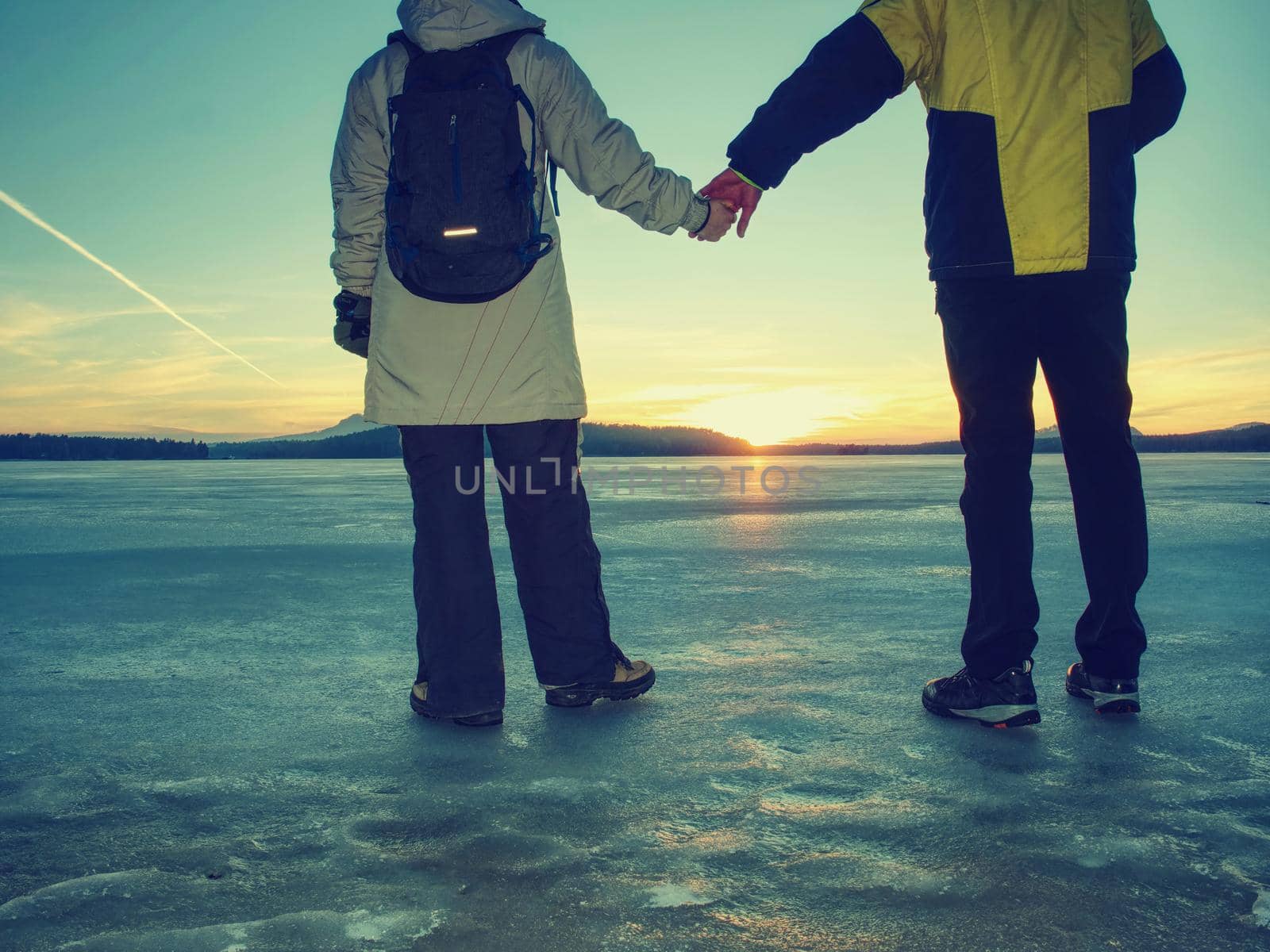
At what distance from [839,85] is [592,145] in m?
0.66

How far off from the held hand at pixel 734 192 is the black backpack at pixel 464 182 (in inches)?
25.3

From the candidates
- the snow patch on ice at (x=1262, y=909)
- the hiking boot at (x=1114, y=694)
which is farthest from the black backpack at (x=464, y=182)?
the snow patch on ice at (x=1262, y=909)

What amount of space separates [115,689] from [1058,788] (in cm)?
242

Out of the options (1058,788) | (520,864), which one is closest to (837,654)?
(1058,788)

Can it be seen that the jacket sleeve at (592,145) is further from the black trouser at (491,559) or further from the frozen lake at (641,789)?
the frozen lake at (641,789)

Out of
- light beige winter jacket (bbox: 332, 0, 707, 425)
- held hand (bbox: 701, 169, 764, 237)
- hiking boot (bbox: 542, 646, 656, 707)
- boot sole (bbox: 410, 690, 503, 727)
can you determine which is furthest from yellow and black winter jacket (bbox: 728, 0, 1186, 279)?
boot sole (bbox: 410, 690, 503, 727)

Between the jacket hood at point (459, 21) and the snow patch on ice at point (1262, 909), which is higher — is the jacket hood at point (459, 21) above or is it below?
above

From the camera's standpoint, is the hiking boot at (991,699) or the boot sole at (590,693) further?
the boot sole at (590,693)

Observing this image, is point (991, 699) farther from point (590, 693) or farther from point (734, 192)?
point (734, 192)

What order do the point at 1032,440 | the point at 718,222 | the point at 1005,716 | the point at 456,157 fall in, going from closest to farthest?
the point at 1005,716 < the point at 456,157 < the point at 1032,440 < the point at 718,222

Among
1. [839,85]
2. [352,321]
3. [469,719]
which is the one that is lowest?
[469,719]

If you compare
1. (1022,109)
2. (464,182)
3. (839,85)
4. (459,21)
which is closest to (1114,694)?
(1022,109)

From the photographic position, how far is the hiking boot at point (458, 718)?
8.38ft

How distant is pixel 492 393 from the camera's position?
104 inches
